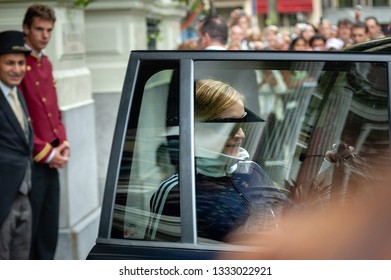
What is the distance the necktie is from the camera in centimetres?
546

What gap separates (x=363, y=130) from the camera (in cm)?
299

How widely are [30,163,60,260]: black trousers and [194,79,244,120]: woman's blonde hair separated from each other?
10.1 feet

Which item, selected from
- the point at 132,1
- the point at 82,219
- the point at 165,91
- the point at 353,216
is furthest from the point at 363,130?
the point at 132,1

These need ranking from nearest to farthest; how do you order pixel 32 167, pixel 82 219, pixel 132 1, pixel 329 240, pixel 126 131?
pixel 329 240
pixel 126 131
pixel 32 167
pixel 82 219
pixel 132 1

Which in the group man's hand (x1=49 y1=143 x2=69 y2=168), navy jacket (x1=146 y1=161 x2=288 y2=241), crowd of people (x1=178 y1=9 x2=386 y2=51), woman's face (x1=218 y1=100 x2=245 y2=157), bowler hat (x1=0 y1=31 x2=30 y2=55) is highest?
bowler hat (x1=0 y1=31 x2=30 y2=55)

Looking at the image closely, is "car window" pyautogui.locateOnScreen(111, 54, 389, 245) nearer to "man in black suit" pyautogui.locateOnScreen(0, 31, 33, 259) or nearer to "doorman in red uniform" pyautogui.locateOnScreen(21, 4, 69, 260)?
"man in black suit" pyautogui.locateOnScreen(0, 31, 33, 259)

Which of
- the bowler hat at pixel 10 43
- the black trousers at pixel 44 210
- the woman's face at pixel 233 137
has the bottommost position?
the black trousers at pixel 44 210

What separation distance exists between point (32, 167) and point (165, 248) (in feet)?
9.95

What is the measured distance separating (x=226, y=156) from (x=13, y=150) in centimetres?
262

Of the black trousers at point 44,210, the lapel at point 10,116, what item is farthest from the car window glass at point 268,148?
the black trousers at point 44,210

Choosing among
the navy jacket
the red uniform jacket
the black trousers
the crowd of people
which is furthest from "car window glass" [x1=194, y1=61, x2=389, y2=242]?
the crowd of people

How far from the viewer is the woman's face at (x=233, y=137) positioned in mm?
3074

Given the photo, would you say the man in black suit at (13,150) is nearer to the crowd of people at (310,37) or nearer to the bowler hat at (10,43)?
the bowler hat at (10,43)

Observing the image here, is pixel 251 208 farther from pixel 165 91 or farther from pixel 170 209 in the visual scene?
pixel 165 91
